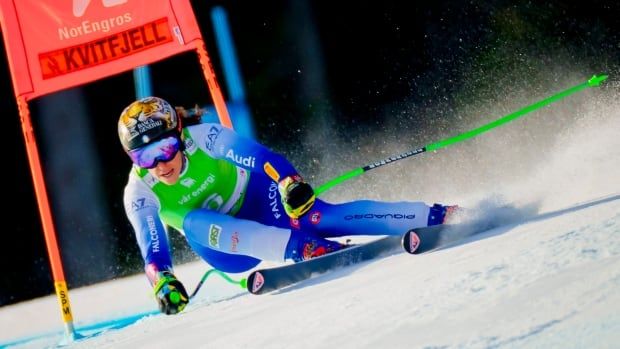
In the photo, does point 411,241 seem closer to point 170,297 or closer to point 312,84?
point 170,297

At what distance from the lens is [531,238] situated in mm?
2559

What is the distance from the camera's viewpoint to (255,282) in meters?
3.57

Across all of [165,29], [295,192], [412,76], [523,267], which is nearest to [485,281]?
[523,267]

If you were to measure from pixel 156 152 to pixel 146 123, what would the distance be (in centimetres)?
13

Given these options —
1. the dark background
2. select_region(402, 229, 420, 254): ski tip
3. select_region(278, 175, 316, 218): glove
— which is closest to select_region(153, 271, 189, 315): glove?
select_region(278, 175, 316, 218): glove

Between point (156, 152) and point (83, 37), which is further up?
point (83, 37)

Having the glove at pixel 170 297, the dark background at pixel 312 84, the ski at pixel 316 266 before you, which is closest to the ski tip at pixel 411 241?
the ski at pixel 316 266

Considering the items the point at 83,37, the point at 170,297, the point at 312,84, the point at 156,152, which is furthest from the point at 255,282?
the point at 312,84

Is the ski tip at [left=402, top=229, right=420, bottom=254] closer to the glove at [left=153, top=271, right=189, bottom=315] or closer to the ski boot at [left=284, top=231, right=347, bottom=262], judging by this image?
the ski boot at [left=284, top=231, right=347, bottom=262]

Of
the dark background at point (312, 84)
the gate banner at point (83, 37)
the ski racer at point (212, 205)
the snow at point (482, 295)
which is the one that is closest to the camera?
the snow at point (482, 295)

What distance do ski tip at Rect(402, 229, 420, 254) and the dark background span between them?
2.84m

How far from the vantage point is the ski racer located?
3537mm

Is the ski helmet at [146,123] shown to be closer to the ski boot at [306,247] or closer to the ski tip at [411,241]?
the ski boot at [306,247]

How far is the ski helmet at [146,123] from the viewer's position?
354 cm
